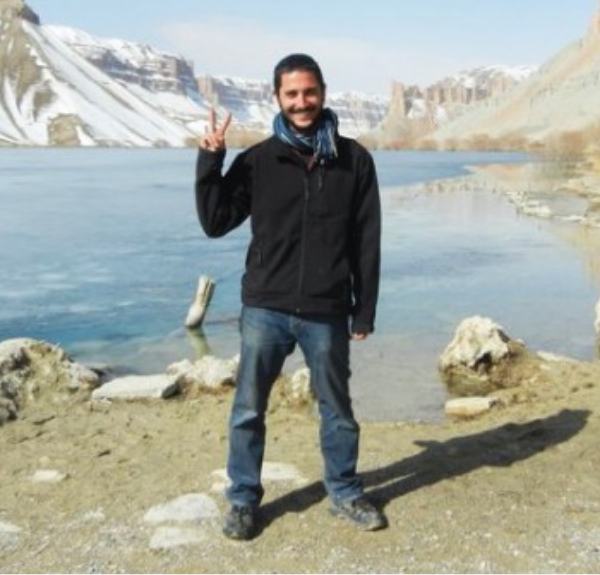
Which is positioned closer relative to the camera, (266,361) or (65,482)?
(266,361)

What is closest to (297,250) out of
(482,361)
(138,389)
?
(138,389)

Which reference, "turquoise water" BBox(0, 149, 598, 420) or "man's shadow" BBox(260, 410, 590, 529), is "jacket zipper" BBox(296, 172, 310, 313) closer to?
"man's shadow" BBox(260, 410, 590, 529)

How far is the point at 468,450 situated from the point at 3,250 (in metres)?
24.1

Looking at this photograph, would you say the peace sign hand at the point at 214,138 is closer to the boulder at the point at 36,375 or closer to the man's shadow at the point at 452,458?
the man's shadow at the point at 452,458

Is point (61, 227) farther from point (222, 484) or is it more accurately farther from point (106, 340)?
point (222, 484)

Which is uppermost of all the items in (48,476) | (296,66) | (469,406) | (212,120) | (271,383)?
(296,66)

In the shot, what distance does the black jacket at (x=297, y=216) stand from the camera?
543cm

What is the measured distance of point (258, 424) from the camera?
575 cm

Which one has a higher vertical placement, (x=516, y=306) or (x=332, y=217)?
(x=332, y=217)

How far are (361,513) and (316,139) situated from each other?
256cm

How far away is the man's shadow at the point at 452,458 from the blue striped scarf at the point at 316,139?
257 centimetres

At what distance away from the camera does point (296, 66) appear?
210 inches

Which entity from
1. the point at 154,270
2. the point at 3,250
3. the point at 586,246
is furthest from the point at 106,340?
the point at 586,246

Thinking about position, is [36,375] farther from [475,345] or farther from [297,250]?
[475,345]
